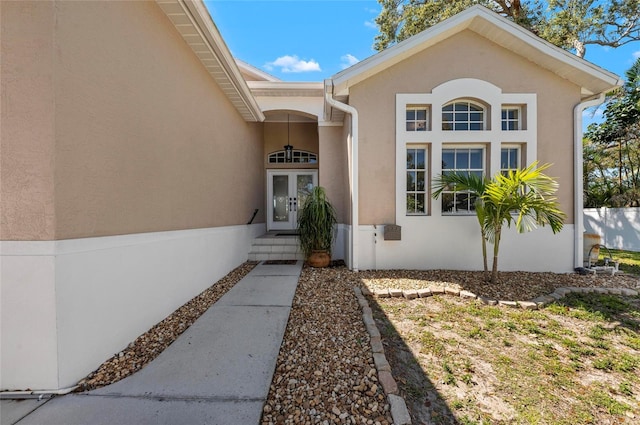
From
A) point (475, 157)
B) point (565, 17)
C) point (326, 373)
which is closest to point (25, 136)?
point (326, 373)

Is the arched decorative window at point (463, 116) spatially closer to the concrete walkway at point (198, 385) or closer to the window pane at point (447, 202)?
the window pane at point (447, 202)

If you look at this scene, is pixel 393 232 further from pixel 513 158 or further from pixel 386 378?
pixel 386 378

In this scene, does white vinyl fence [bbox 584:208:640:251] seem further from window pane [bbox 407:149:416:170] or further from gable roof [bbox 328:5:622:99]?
window pane [bbox 407:149:416:170]

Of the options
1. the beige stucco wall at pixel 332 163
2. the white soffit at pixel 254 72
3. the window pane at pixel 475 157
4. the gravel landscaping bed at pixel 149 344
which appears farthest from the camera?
the white soffit at pixel 254 72

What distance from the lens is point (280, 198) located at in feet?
31.1

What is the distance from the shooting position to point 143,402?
1.93 m

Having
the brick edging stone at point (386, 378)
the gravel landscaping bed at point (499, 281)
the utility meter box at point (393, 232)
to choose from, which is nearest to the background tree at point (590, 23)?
the gravel landscaping bed at point (499, 281)

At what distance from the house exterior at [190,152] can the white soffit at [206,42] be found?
0.08ft

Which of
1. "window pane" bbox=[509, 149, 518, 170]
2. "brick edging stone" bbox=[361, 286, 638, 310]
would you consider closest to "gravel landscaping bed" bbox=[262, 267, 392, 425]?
"brick edging stone" bbox=[361, 286, 638, 310]

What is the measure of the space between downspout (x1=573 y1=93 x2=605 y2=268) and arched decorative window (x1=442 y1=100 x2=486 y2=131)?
1.89 meters

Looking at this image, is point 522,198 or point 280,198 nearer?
point 522,198

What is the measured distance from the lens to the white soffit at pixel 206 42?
3.38 metres

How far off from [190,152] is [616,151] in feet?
55.8

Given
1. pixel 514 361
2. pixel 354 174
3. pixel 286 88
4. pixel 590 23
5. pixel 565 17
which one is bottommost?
pixel 514 361
